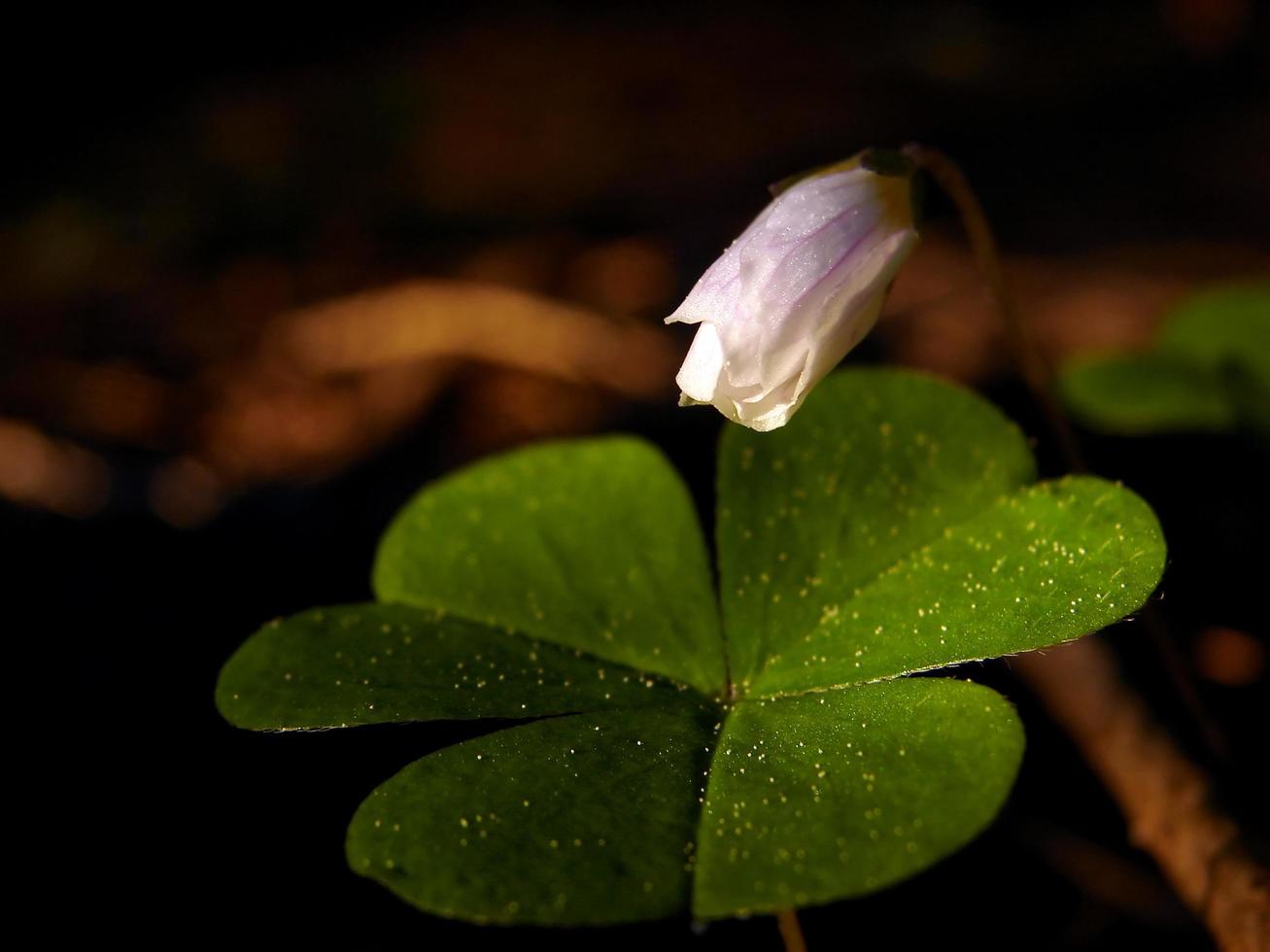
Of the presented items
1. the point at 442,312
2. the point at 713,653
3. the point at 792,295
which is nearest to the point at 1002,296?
the point at 792,295

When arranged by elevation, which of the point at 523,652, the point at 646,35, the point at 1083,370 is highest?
the point at 523,652

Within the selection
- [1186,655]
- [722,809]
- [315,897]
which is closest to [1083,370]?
[1186,655]

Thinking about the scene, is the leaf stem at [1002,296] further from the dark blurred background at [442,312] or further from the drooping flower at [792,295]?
the dark blurred background at [442,312]

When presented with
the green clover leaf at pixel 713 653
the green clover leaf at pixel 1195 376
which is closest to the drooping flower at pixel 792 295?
the green clover leaf at pixel 713 653

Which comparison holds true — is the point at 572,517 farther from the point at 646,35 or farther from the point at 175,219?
the point at 646,35

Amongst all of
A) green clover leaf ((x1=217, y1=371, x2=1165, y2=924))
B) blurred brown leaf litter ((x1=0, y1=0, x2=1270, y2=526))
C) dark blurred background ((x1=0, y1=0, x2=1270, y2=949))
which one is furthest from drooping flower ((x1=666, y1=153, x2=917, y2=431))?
blurred brown leaf litter ((x1=0, y1=0, x2=1270, y2=526))
